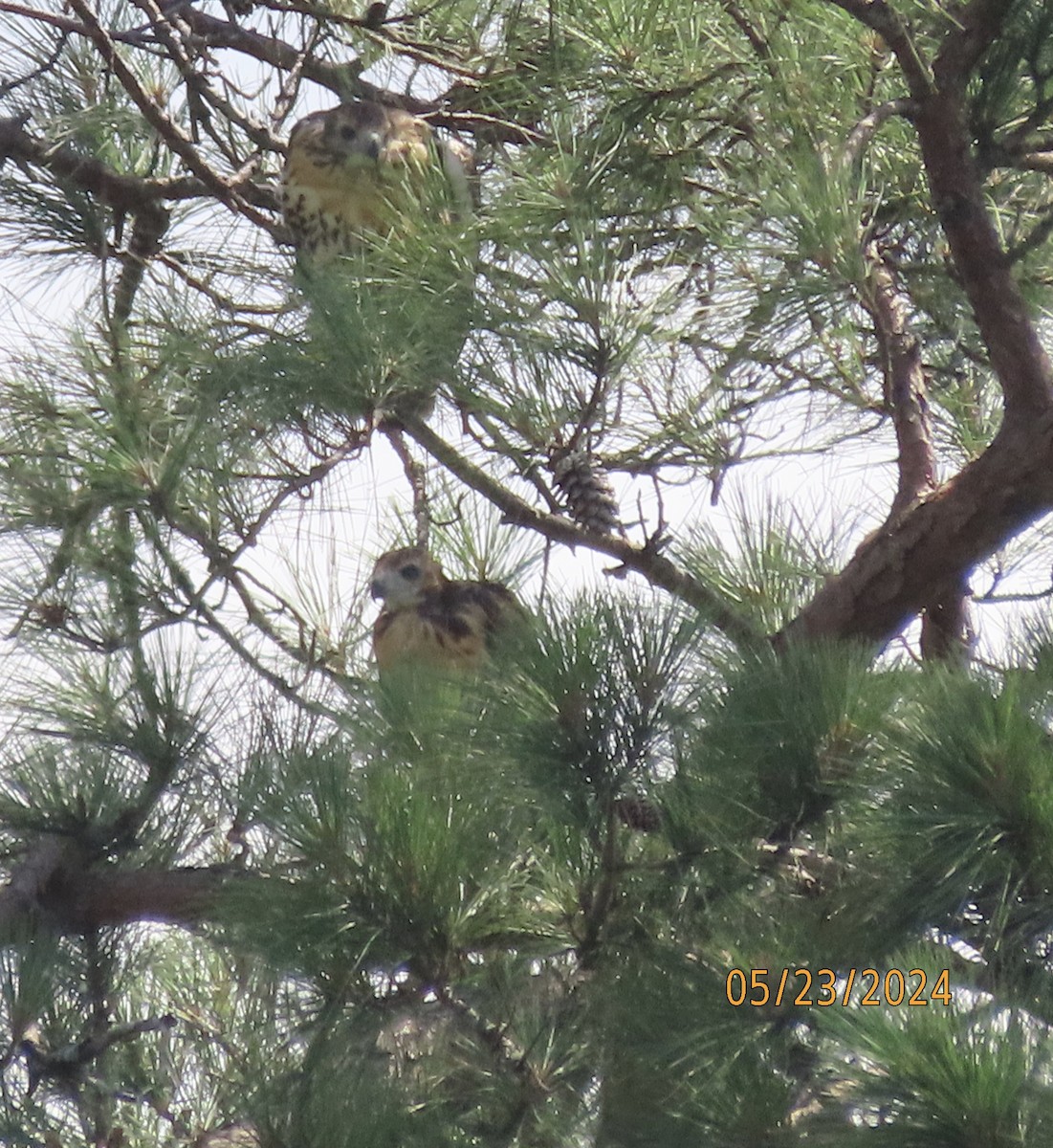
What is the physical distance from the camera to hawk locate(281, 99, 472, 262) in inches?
106

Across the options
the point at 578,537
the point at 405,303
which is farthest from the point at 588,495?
the point at 405,303

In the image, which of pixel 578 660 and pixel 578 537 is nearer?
pixel 578 660

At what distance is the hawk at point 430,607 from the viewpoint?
8.35 ft

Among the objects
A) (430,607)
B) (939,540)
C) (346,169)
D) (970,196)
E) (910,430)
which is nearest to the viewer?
(970,196)

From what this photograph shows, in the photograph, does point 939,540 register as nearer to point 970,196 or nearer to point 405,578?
point 970,196

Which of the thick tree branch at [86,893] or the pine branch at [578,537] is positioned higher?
the pine branch at [578,537]

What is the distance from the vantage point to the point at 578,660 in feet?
4.31

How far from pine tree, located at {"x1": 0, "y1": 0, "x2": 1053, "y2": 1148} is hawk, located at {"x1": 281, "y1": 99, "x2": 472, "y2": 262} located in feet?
0.56
